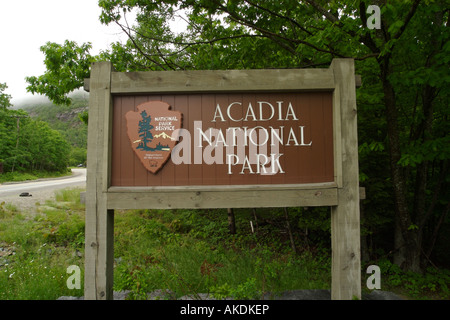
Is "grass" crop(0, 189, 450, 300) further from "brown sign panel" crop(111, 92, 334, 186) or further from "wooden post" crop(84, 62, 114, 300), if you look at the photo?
"brown sign panel" crop(111, 92, 334, 186)

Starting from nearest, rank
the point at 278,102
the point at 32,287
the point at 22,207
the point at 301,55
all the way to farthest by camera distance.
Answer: the point at 278,102, the point at 32,287, the point at 301,55, the point at 22,207

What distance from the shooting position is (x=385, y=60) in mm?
3900

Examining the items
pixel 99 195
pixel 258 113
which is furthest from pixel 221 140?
pixel 99 195

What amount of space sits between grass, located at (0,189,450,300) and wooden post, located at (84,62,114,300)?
2.31 ft

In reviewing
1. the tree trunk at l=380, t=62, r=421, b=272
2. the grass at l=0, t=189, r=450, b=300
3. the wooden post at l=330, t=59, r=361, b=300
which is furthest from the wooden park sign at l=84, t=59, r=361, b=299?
the tree trunk at l=380, t=62, r=421, b=272

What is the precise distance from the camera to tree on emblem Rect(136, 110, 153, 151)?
2.58m

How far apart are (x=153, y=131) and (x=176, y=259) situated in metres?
3.15

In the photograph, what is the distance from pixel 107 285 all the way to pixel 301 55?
4.77 metres

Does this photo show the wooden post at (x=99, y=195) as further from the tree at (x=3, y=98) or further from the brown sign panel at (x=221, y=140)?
the tree at (x=3, y=98)

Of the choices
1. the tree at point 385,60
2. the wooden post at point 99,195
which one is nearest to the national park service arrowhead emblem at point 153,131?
the wooden post at point 99,195

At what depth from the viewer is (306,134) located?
262cm

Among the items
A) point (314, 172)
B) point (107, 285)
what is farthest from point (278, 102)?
point (107, 285)

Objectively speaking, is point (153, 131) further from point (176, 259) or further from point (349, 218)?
point (176, 259)
